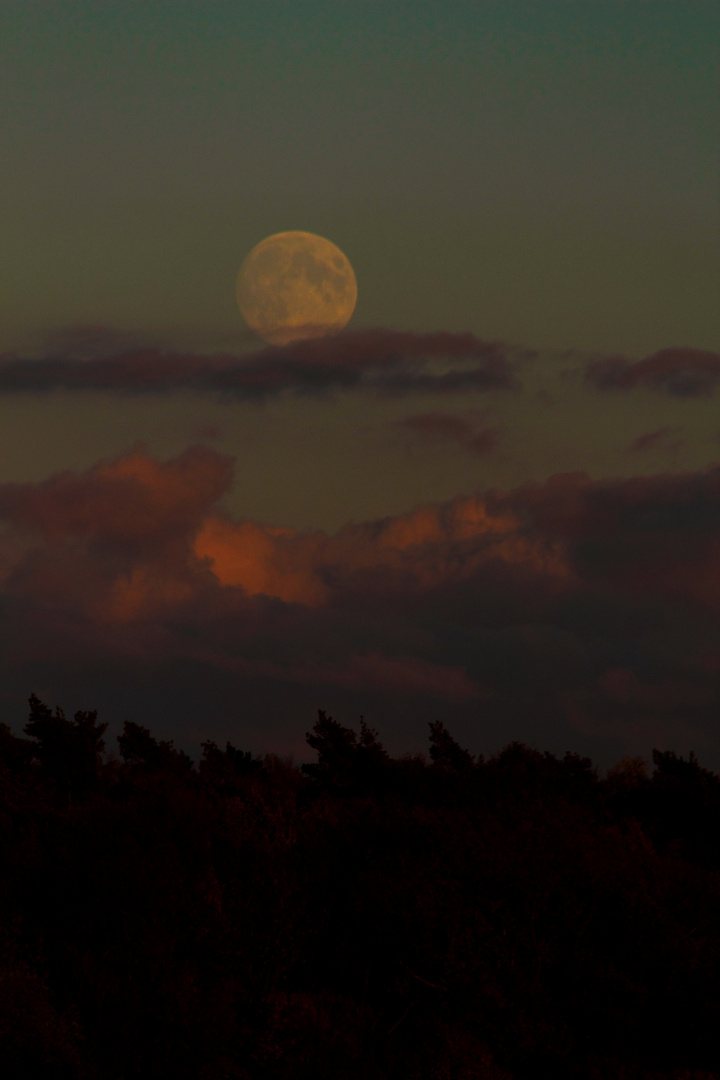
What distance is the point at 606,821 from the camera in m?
76.8

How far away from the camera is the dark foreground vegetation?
46094 millimetres

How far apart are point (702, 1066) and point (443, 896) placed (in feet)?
40.5

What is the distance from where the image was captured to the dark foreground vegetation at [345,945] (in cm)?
4609

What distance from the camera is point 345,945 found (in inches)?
2120

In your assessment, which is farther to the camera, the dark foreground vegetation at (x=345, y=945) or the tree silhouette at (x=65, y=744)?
the tree silhouette at (x=65, y=744)

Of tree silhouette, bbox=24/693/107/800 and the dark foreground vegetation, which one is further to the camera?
tree silhouette, bbox=24/693/107/800

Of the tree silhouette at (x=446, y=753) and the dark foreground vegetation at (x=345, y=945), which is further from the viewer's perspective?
the tree silhouette at (x=446, y=753)

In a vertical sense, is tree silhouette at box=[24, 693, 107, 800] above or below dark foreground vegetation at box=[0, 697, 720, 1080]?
above

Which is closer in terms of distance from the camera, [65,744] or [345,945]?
[345,945]

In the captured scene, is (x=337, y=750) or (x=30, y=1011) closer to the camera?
(x=30, y=1011)

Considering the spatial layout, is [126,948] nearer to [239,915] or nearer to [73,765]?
[239,915]

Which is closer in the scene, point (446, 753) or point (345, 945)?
point (345, 945)

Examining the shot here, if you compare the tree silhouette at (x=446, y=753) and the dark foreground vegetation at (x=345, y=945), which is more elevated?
the tree silhouette at (x=446, y=753)

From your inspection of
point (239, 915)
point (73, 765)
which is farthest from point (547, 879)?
point (73, 765)
